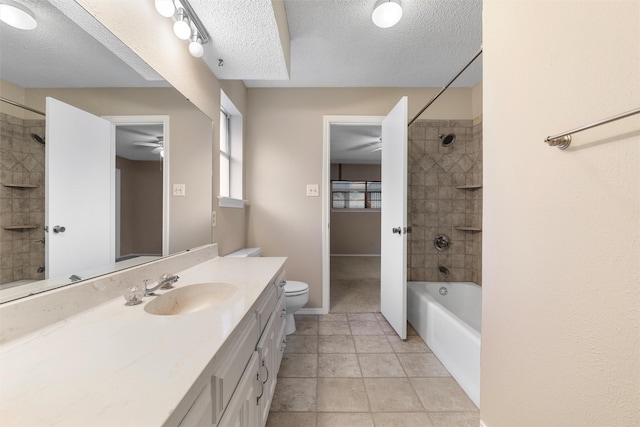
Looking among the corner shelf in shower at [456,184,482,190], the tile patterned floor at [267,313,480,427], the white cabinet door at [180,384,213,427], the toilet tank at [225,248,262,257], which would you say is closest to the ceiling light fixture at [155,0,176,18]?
the white cabinet door at [180,384,213,427]

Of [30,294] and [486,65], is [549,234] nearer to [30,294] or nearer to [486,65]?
[486,65]

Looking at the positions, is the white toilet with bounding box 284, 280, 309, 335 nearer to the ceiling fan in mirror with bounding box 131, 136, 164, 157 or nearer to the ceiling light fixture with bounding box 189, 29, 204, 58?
the ceiling fan in mirror with bounding box 131, 136, 164, 157

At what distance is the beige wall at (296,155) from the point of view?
2480 millimetres

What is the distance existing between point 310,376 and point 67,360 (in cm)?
139

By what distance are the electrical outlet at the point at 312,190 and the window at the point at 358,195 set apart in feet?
11.9

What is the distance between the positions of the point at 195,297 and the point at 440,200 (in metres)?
2.40

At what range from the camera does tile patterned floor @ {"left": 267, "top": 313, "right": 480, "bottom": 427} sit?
4.18 feet

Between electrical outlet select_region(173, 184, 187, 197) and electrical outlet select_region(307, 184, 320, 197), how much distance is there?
1286 millimetres

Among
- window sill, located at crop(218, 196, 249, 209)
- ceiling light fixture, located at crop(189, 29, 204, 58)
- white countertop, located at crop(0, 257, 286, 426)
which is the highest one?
ceiling light fixture, located at crop(189, 29, 204, 58)

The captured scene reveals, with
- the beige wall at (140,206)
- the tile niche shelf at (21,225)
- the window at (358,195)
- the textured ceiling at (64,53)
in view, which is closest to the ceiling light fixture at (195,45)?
the textured ceiling at (64,53)

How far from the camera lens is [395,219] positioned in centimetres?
214

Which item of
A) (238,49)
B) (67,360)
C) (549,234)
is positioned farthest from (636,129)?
(238,49)

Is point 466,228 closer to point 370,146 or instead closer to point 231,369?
point 231,369

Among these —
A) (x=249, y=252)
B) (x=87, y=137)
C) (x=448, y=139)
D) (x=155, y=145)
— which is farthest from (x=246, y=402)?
(x=448, y=139)
